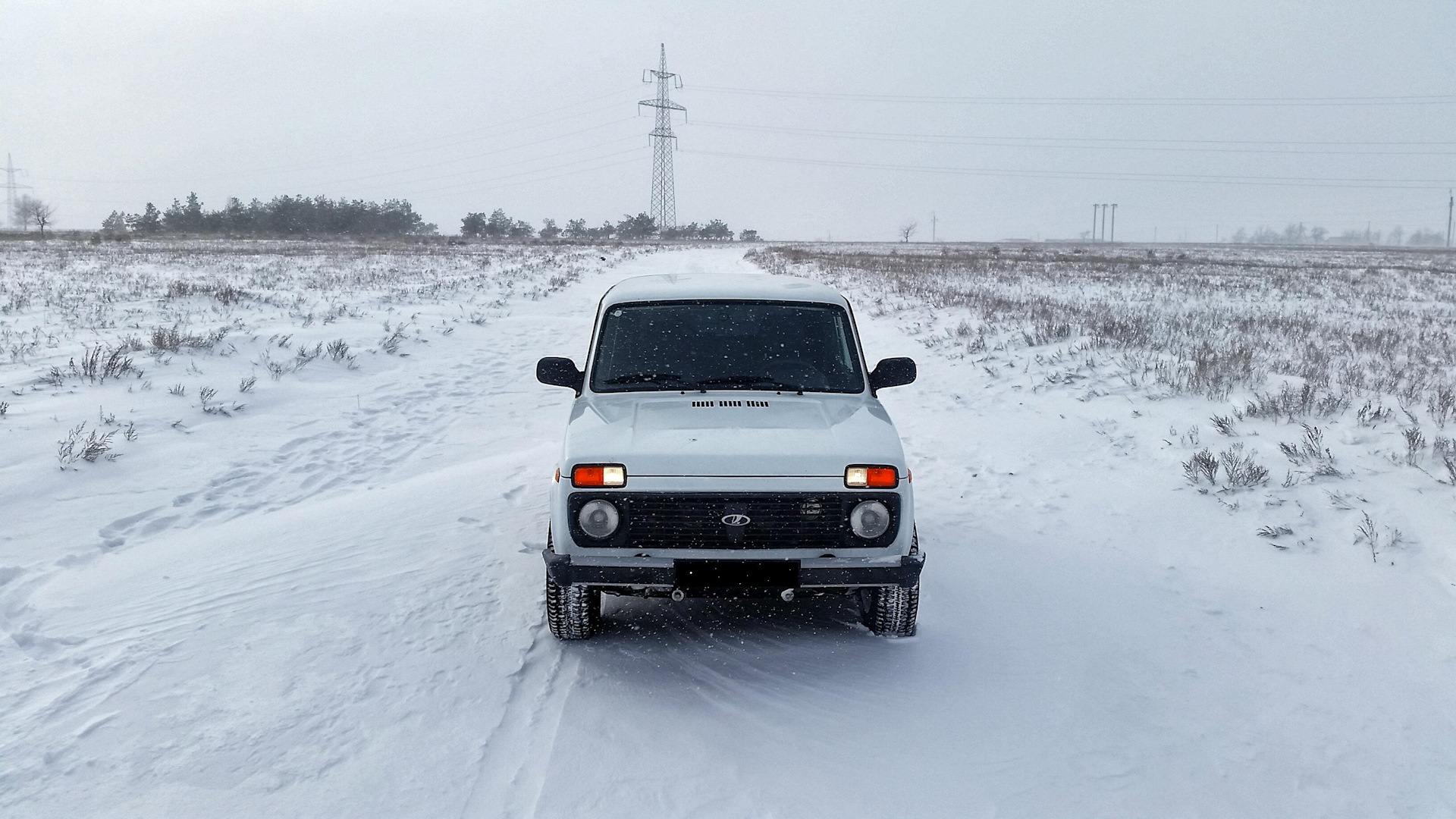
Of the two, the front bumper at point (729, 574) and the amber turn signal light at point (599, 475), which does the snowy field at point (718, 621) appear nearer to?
the front bumper at point (729, 574)

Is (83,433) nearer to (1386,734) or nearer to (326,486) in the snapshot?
(326,486)

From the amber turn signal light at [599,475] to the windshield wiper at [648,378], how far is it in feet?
3.49

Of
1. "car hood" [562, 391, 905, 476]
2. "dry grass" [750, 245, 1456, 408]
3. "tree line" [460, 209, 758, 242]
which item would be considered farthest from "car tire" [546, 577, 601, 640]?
"tree line" [460, 209, 758, 242]

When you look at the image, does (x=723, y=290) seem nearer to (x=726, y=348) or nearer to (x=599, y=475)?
(x=726, y=348)

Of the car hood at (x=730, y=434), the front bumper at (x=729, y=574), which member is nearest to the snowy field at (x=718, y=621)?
the front bumper at (x=729, y=574)

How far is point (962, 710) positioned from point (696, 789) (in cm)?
123

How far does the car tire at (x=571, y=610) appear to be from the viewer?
13.3ft

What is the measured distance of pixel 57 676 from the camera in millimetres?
3725

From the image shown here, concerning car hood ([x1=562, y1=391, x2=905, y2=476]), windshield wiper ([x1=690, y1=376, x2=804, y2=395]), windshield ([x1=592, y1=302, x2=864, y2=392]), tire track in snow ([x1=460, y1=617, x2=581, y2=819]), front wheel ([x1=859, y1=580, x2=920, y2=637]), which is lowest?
tire track in snow ([x1=460, y1=617, x2=581, y2=819])

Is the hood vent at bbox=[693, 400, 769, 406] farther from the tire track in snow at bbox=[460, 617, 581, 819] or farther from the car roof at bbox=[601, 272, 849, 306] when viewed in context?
the tire track in snow at bbox=[460, 617, 581, 819]

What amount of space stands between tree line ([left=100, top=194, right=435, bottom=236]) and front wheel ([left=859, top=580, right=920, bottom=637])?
282 ft

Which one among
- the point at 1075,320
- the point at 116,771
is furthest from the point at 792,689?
the point at 1075,320

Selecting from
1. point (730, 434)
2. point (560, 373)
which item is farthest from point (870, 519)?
point (560, 373)

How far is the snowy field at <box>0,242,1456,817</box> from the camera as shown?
10.4ft
